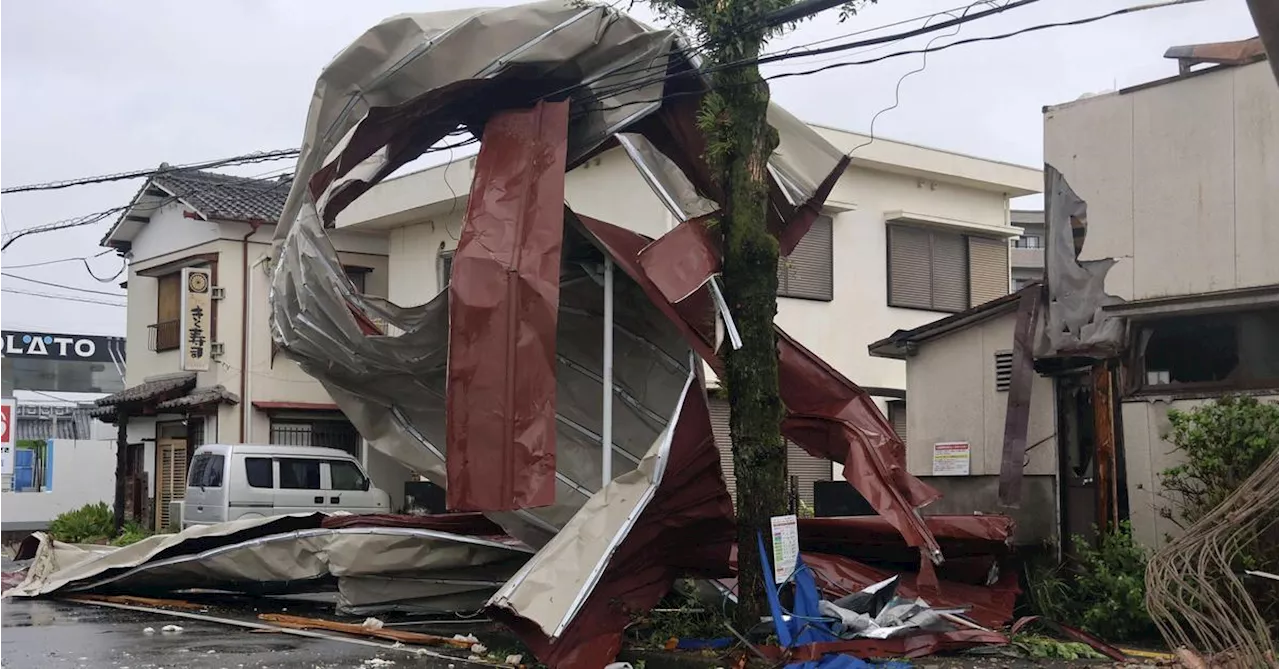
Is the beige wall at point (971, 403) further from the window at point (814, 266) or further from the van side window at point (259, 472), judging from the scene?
the van side window at point (259, 472)

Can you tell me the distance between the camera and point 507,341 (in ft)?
29.8

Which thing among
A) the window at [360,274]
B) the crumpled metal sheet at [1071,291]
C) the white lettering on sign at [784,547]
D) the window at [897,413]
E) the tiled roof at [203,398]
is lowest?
the white lettering on sign at [784,547]

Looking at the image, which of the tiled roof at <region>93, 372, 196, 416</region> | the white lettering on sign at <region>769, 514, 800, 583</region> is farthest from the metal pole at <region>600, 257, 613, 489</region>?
the tiled roof at <region>93, 372, 196, 416</region>

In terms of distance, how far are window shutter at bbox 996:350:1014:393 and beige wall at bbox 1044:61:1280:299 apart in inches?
60.9

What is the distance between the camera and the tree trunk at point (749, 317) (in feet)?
30.2

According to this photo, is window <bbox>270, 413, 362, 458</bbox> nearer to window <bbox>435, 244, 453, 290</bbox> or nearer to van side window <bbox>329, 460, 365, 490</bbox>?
van side window <bbox>329, 460, 365, 490</bbox>

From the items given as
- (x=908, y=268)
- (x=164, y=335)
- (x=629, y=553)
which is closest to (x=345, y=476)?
(x=164, y=335)

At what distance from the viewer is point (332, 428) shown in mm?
25312

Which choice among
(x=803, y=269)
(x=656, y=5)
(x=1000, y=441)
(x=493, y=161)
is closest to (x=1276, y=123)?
(x=1000, y=441)

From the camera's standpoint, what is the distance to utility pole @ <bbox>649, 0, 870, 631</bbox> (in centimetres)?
919

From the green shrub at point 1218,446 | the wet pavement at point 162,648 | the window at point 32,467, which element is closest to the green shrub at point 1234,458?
the green shrub at point 1218,446

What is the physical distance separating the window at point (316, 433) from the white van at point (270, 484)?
3.49m

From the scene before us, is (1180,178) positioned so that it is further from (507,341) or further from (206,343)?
(206,343)

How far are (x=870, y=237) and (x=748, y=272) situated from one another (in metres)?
11.9
